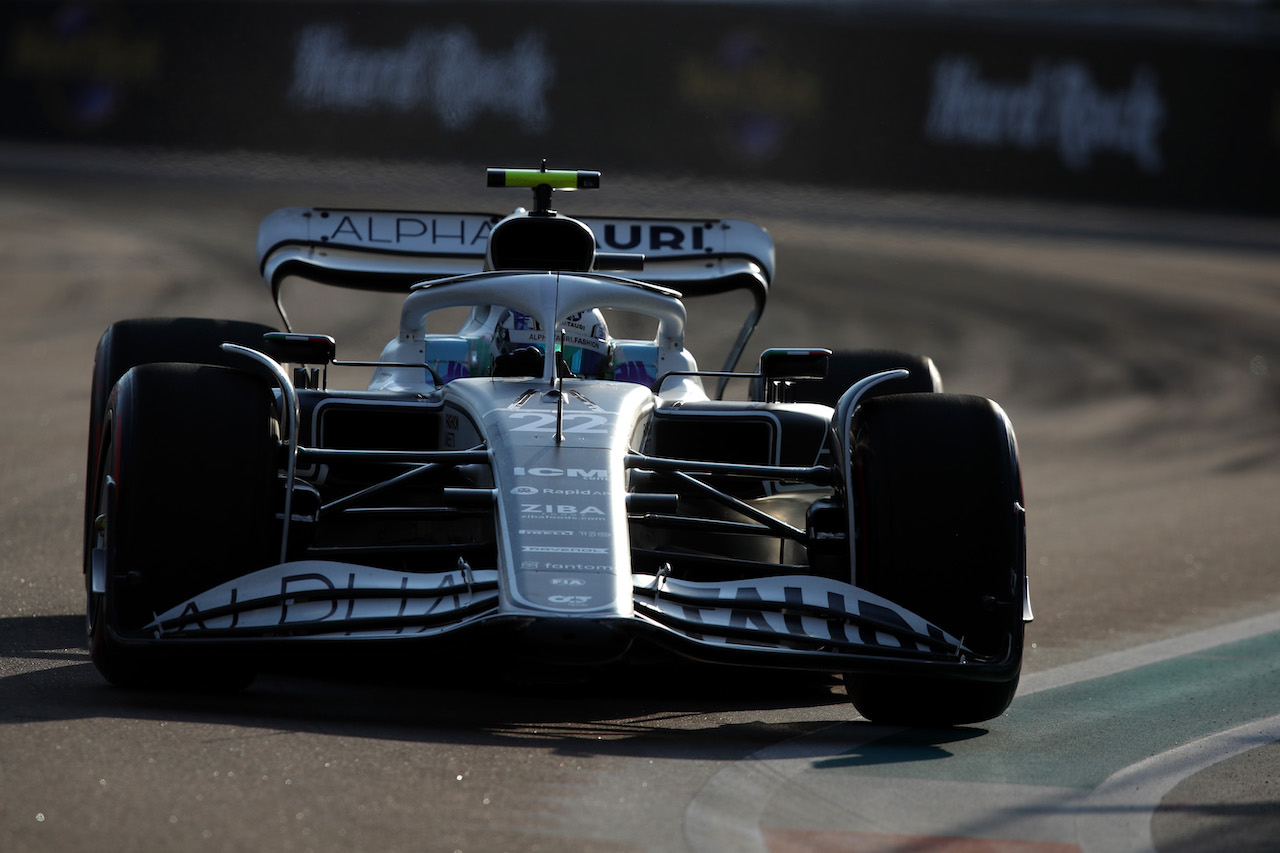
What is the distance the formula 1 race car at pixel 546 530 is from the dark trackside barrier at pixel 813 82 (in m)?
18.8

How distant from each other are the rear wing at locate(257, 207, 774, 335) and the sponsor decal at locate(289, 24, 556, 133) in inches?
487

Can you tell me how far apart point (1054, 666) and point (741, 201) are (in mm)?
14783

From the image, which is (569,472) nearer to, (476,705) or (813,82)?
(476,705)

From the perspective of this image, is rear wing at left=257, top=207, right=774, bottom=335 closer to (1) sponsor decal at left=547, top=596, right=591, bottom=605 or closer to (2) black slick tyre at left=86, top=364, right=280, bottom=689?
(2) black slick tyre at left=86, top=364, right=280, bottom=689

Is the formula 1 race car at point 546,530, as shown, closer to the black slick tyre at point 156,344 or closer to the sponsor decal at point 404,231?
the black slick tyre at point 156,344

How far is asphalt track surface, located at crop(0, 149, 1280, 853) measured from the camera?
399 centimetres

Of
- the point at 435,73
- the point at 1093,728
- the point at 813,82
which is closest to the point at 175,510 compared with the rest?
the point at 1093,728

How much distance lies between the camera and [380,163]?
59.2 feet


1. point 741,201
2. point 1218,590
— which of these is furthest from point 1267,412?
point 1218,590

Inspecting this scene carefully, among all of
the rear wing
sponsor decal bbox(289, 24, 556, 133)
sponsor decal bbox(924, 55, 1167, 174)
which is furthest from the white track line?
sponsor decal bbox(924, 55, 1167, 174)

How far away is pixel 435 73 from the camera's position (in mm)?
25750

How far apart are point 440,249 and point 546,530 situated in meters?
4.04

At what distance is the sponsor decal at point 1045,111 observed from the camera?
28266 mm

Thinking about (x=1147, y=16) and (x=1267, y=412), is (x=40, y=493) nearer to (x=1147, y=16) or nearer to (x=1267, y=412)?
(x=1267, y=412)
